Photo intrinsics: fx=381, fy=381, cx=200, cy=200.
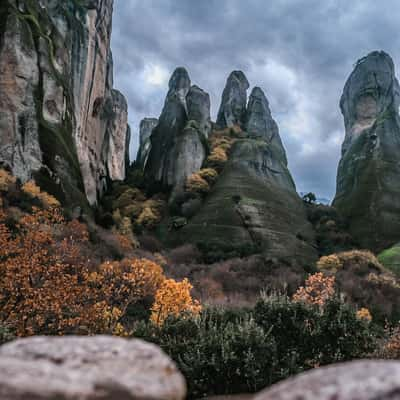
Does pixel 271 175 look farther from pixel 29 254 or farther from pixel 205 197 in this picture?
pixel 29 254

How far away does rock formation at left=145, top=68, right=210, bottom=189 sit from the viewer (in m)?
58.3

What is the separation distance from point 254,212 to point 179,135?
22050 millimetres

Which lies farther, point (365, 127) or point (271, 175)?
point (365, 127)

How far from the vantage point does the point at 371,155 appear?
6744 cm

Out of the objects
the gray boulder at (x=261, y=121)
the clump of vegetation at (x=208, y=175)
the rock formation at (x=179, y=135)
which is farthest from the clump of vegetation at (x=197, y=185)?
the gray boulder at (x=261, y=121)

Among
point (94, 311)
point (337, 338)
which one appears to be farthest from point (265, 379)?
point (94, 311)

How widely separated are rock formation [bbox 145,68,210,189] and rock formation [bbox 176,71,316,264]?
18.7ft

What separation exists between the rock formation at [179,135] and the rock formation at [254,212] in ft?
18.7

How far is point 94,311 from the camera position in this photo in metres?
10.4

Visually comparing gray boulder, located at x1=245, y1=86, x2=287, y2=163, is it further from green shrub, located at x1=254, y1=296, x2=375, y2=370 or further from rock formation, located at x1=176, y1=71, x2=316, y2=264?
green shrub, located at x1=254, y1=296, x2=375, y2=370

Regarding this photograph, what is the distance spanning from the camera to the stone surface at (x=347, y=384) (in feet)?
6.36

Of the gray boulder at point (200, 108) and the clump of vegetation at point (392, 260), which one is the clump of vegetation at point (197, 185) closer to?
the gray boulder at point (200, 108)

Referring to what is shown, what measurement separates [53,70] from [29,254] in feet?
103

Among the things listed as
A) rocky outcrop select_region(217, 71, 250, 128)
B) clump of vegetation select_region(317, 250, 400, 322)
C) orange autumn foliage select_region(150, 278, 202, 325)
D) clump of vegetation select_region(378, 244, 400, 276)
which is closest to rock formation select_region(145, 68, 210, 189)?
rocky outcrop select_region(217, 71, 250, 128)
